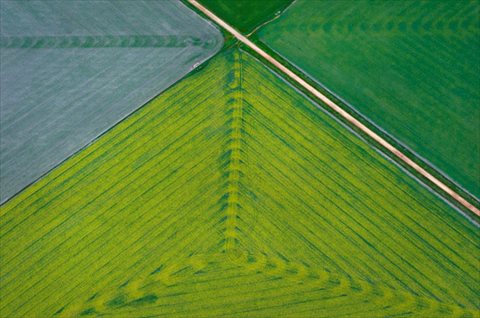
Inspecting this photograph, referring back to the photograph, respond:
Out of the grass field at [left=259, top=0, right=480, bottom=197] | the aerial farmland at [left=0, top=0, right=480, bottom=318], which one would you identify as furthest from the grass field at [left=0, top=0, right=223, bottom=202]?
the grass field at [left=259, top=0, right=480, bottom=197]

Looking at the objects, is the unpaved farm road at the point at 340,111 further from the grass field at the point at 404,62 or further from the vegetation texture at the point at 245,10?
the grass field at the point at 404,62

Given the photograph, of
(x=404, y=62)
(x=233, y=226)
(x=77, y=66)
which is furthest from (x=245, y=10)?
(x=233, y=226)

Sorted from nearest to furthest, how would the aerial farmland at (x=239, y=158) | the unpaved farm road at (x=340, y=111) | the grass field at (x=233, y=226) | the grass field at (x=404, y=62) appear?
the grass field at (x=233, y=226) → the aerial farmland at (x=239, y=158) → the unpaved farm road at (x=340, y=111) → the grass field at (x=404, y=62)

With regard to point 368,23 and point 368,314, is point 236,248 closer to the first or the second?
point 368,314

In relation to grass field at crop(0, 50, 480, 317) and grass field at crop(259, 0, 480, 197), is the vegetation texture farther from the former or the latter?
grass field at crop(0, 50, 480, 317)

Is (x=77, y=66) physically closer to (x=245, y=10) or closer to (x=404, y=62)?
(x=245, y=10)

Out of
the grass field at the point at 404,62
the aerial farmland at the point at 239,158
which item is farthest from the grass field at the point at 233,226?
the grass field at the point at 404,62
